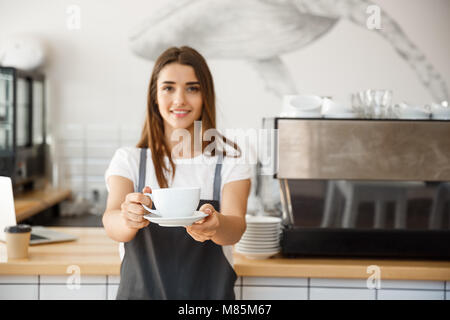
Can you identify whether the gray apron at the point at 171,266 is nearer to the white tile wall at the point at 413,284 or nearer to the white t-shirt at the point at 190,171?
the white t-shirt at the point at 190,171

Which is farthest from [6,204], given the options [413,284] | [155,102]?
[413,284]

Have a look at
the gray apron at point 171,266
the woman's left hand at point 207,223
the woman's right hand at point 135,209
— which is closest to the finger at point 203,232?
the woman's left hand at point 207,223

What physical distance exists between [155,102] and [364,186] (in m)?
0.78

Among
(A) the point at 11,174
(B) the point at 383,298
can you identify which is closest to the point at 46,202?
(A) the point at 11,174

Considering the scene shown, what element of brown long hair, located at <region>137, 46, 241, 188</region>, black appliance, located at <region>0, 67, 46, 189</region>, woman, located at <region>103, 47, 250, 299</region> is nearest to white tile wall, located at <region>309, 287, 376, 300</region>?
woman, located at <region>103, 47, 250, 299</region>

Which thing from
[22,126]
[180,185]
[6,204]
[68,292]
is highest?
[22,126]

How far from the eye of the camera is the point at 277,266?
5.79 ft

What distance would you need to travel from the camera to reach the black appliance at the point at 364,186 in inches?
72.6

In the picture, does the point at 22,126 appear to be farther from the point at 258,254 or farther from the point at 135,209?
the point at 135,209

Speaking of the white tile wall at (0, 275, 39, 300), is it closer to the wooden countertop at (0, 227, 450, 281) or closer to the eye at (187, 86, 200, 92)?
the wooden countertop at (0, 227, 450, 281)

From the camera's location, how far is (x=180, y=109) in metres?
1.49

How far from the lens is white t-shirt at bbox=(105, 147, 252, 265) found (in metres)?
1.53

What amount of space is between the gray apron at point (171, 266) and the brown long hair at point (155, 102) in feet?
0.20

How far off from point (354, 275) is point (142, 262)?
0.70 m
